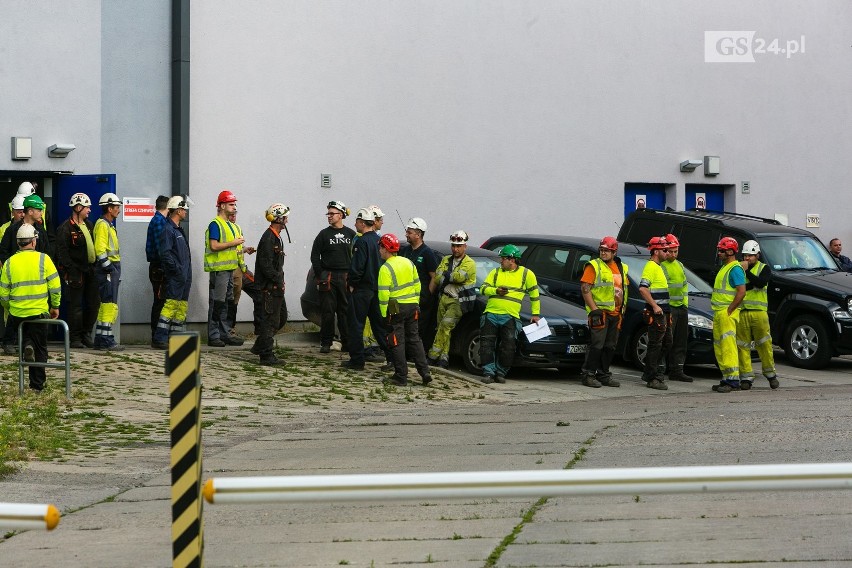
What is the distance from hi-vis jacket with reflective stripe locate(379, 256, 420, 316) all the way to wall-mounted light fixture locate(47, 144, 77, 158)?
17.3ft

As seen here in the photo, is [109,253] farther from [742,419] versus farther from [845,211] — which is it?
[845,211]

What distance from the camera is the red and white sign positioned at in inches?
738

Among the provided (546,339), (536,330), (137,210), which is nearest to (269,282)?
(536,330)

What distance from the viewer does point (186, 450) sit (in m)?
5.61

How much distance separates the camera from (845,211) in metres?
25.1

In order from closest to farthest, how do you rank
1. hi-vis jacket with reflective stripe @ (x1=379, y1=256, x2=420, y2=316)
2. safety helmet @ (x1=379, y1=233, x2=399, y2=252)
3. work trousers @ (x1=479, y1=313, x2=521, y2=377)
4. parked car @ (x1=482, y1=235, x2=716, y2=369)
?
hi-vis jacket with reflective stripe @ (x1=379, y1=256, x2=420, y2=316) → safety helmet @ (x1=379, y1=233, x2=399, y2=252) → work trousers @ (x1=479, y1=313, x2=521, y2=377) → parked car @ (x1=482, y1=235, x2=716, y2=369)

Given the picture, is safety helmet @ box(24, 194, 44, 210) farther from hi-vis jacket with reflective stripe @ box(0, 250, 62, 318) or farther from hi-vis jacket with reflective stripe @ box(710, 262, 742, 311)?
hi-vis jacket with reflective stripe @ box(710, 262, 742, 311)

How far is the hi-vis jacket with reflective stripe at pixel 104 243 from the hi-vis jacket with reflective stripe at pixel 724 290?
7.43 meters

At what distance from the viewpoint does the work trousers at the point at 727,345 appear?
15.8 meters

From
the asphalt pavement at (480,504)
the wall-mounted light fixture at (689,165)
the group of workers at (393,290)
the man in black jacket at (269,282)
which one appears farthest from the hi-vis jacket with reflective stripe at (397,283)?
the wall-mounted light fixture at (689,165)

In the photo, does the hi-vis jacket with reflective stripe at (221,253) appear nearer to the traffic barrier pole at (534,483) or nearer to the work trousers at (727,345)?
the work trousers at (727,345)

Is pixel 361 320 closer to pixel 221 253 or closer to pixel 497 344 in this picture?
pixel 497 344

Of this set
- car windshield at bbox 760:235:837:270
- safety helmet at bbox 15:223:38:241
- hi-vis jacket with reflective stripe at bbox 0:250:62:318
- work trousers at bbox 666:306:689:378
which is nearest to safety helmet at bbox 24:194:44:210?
safety helmet at bbox 15:223:38:241

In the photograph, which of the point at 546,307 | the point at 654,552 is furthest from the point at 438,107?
the point at 654,552
